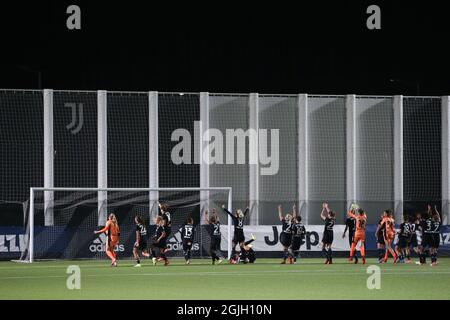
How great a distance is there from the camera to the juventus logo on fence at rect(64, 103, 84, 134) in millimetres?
40156

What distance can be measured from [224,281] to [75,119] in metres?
18.2

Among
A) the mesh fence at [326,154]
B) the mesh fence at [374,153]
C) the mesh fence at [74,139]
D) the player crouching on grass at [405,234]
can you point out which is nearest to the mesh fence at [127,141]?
the mesh fence at [74,139]

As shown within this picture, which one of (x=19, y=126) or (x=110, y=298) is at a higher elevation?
(x=19, y=126)

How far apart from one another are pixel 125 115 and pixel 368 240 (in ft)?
38.9

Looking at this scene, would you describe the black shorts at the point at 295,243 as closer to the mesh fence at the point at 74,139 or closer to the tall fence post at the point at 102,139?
the tall fence post at the point at 102,139

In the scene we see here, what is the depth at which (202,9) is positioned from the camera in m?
47.6

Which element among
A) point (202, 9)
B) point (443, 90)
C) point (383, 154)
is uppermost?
point (202, 9)

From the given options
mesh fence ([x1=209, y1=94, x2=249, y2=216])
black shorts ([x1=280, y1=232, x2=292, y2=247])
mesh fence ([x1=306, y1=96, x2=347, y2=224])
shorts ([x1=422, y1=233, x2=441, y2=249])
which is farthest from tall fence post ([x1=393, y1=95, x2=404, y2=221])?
black shorts ([x1=280, y1=232, x2=292, y2=247])

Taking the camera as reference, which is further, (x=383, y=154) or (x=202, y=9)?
(x=202, y=9)

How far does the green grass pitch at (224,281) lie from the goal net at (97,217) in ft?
9.88

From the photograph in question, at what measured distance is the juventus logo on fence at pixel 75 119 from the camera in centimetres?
4016

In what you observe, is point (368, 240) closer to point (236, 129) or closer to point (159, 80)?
point (236, 129)

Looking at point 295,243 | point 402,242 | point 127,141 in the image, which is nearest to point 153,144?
point 127,141

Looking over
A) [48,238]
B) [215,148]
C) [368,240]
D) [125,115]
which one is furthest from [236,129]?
[48,238]
